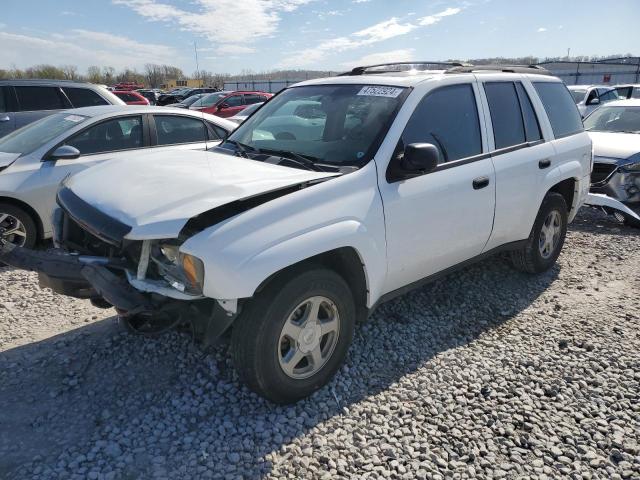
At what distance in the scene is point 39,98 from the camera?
8.70 metres

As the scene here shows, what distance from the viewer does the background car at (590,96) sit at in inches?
603

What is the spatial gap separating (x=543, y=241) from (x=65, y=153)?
5.02m

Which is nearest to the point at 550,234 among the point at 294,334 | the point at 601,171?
the point at 601,171

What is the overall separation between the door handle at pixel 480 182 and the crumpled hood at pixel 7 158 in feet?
15.5

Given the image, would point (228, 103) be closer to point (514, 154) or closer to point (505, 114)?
point (505, 114)

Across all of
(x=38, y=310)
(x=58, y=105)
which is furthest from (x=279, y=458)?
(x=58, y=105)

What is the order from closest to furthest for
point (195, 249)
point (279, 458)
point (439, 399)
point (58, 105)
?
point (195, 249) → point (279, 458) → point (439, 399) → point (58, 105)

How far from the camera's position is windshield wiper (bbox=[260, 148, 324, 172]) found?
123 inches

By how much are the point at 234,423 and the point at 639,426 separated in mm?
2369

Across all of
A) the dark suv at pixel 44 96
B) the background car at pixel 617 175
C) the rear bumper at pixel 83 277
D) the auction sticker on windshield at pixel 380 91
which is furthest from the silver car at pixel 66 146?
the background car at pixel 617 175

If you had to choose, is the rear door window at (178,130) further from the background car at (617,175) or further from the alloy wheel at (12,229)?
the background car at (617,175)

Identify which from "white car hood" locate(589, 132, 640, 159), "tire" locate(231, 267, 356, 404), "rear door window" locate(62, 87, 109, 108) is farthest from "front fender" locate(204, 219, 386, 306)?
"rear door window" locate(62, 87, 109, 108)

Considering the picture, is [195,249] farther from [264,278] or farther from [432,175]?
[432,175]

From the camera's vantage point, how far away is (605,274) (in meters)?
5.08
